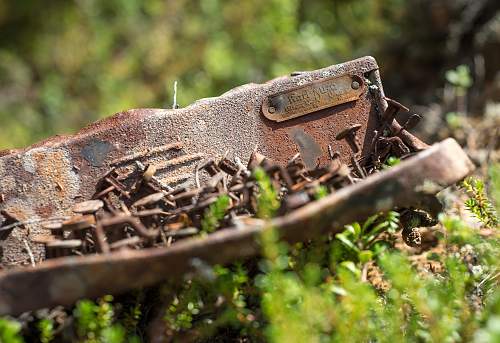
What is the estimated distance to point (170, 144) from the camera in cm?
210

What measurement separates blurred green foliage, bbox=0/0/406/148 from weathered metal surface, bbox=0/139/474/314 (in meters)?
3.96

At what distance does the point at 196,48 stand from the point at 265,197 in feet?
15.7

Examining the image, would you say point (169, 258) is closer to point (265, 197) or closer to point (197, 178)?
point (265, 197)

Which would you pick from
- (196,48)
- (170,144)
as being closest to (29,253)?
(170,144)

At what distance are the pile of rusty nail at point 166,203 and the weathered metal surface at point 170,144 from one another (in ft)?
0.27

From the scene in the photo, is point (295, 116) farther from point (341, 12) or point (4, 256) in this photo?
point (341, 12)

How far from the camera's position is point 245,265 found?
5.84ft

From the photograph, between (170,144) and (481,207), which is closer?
(481,207)

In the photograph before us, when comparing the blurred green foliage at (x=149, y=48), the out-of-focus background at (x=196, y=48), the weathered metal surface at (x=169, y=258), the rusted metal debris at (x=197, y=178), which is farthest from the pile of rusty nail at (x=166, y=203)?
the blurred green foliage at (x=149, y=48)

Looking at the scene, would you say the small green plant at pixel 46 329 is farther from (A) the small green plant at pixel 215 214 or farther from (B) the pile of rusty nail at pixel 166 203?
(A) the small green plant at pixel 215 214

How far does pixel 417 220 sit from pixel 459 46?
325cm

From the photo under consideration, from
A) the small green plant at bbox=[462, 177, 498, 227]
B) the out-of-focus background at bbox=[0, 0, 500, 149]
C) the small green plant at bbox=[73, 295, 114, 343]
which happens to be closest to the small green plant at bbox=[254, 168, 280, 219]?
the small green plant at bbox=[73, 295, 114, 343]

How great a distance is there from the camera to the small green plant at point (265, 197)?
1.57 m

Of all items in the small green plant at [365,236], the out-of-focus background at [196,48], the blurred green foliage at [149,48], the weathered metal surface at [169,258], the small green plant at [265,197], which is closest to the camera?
the weathered metal surface at [169,258]
